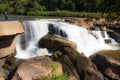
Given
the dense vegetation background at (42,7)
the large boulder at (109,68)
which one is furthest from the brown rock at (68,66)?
Result: the dense vegetation background at (42,7)

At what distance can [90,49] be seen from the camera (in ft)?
81.3

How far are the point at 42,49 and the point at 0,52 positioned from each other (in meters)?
5.55

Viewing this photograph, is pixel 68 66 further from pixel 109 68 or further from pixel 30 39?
pixel 30 39

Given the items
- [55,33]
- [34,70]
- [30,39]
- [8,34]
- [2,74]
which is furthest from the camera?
[55,33]

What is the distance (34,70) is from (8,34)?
3802 mm

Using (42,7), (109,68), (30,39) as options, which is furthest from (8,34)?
(42,7)

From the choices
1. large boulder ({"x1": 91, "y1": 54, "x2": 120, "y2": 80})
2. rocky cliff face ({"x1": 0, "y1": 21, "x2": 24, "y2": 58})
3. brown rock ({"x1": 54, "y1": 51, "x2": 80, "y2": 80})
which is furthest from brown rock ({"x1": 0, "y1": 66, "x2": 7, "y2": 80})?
large boulder ({"x1": 91, "y1": 54, "x2": 120, "y2": 80})

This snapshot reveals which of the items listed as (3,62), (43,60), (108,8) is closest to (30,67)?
(43,60)

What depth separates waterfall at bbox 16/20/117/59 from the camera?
21109mm

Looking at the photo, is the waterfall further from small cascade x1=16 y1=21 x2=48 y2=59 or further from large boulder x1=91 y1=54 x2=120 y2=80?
large boulder x1=91 y1=54 x2=120 y2=80

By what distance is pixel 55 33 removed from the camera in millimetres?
24594

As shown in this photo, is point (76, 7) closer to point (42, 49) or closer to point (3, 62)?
point (42, 49)

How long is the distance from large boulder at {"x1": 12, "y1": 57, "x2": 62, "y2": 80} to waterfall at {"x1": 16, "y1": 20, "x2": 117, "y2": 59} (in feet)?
26.9

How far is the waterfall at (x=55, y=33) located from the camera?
21.1 metres
